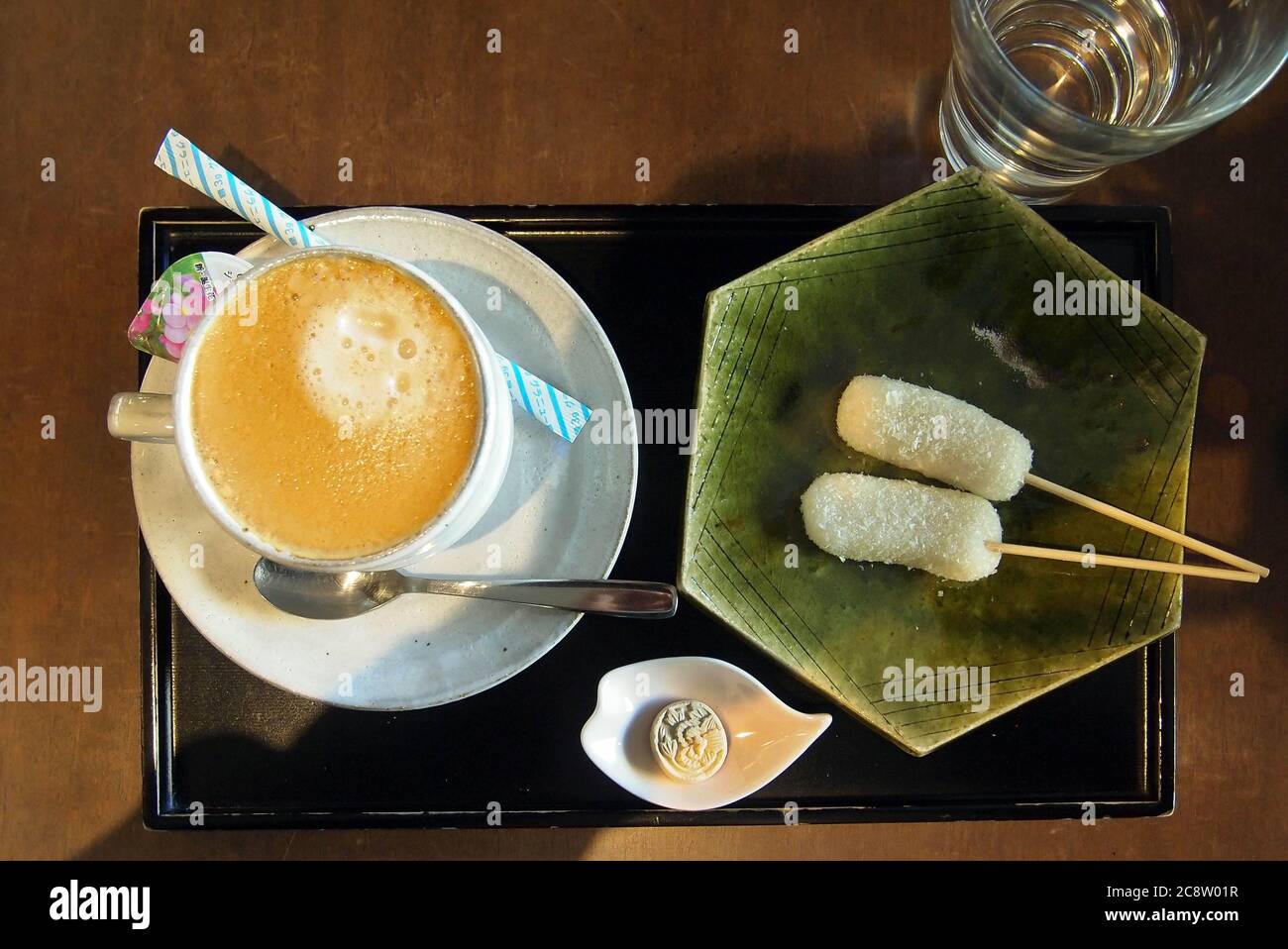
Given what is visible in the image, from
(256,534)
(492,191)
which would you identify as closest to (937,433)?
(492,191)

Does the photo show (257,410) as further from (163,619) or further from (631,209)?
(631,209)

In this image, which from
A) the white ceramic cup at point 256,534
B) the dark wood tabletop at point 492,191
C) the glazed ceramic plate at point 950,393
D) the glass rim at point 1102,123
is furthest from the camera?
the dark wood tabletop at point 492,191

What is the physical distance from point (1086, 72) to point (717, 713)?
948 millimetres

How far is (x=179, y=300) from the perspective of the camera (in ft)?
3.21

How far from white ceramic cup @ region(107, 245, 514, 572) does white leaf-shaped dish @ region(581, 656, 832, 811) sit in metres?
0.33

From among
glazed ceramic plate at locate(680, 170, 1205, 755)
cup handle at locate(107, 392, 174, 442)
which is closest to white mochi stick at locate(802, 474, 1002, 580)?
glazed ceramic plate at locate(680, 170, 1205, 755)

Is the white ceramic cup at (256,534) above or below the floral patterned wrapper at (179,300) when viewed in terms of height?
below

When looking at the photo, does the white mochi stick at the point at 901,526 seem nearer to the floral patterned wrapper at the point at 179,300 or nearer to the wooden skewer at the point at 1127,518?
the wooden skewer at the point at 1127,518

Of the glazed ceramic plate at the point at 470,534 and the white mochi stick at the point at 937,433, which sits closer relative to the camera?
the glazed ceramic plate at the point at 470,534

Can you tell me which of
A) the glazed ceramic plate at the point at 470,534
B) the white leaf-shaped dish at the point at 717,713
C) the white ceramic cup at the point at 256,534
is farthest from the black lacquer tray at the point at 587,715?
the white ceramic cup at the point at 256,534

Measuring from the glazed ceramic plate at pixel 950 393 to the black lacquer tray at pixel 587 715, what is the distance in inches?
4.1

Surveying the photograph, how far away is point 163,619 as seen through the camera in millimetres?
1099

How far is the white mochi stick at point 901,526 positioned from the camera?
40.6 inches
